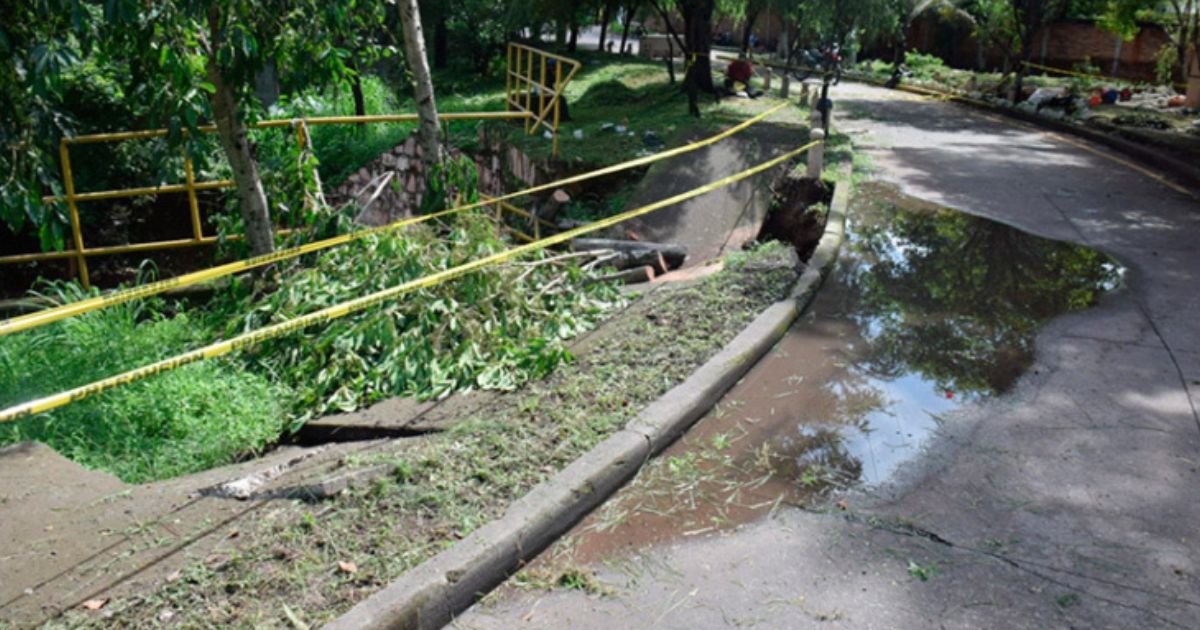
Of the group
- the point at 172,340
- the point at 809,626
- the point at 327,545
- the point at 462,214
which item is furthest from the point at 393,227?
the point at 809,626

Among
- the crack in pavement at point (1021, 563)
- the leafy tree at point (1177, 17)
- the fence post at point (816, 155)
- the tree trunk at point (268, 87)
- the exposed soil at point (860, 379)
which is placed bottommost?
the crack in pavement at point (1021, 563)

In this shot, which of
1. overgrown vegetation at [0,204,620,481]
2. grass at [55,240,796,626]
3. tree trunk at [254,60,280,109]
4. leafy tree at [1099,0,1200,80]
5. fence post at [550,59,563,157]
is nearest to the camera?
grass at [55,240,796,626]

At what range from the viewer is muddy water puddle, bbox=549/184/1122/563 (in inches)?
194

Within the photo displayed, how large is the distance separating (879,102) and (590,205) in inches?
513

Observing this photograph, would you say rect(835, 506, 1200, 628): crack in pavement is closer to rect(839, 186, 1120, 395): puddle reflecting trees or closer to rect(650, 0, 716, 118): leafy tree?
rect(839, 186, 1120, 395): puddle reflecting trees

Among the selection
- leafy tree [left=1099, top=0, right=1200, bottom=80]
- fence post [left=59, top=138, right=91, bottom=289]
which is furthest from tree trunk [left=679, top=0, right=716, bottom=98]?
fence post [left=59, top=138, right=91, bottom=289]

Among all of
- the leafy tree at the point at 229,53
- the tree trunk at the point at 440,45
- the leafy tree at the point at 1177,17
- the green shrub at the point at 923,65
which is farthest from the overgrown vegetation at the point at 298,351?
the green shrub at the point at 923,65

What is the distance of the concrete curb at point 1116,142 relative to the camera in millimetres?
13230

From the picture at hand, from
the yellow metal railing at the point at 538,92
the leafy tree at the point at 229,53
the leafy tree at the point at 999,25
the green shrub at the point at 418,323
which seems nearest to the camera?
the leafy tree at the point at 229,53

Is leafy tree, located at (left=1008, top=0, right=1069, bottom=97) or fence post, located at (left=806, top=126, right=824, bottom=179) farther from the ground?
leafy tree, located at (left=1008, top=0, right=1069, bottom=97)

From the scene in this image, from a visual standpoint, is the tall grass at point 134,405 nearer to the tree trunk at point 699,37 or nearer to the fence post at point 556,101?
the fence post at point 556,101

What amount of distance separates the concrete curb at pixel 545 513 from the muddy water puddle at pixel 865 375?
10 cm

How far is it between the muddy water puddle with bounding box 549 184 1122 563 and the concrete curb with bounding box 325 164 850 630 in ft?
0.34

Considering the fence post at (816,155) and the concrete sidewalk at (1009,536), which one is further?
the fence post at (816,155)
